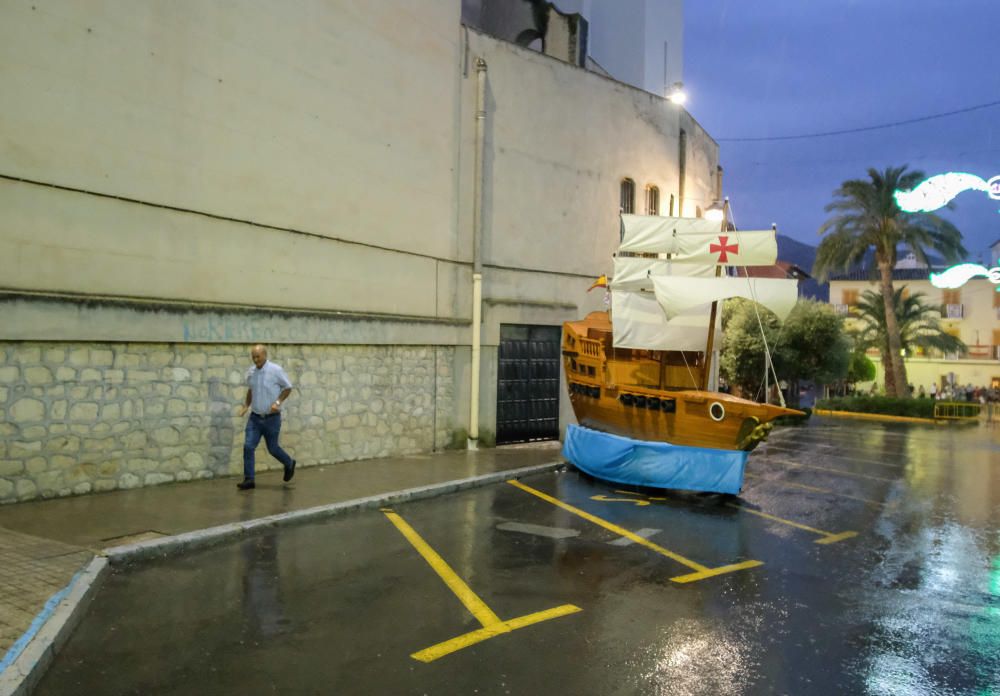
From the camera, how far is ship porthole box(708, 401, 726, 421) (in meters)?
11.5

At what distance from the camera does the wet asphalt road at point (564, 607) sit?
4.54m

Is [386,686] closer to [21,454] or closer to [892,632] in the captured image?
[892,632]

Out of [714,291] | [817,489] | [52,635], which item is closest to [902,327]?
[714,291]

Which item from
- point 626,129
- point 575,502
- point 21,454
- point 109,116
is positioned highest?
point 626,129

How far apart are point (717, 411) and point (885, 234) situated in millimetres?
26355

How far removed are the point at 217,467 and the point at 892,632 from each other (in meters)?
8.48

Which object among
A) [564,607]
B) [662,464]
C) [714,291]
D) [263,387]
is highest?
[714,291]

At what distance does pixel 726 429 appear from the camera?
38.0 ft

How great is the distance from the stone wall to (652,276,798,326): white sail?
5.17m

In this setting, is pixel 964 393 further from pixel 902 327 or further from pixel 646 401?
pixel 646 401

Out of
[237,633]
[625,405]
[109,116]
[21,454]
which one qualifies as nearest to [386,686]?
[237,633]

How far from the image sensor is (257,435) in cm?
934

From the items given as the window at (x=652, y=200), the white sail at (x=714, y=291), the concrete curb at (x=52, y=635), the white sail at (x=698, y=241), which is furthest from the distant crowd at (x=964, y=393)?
the concrete curb at (x=52, y=635)

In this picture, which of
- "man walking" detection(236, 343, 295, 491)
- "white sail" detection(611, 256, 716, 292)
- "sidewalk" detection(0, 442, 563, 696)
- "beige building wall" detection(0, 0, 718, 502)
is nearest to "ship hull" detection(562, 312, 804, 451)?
"white sail" detection(611, 256, 716, 292)
